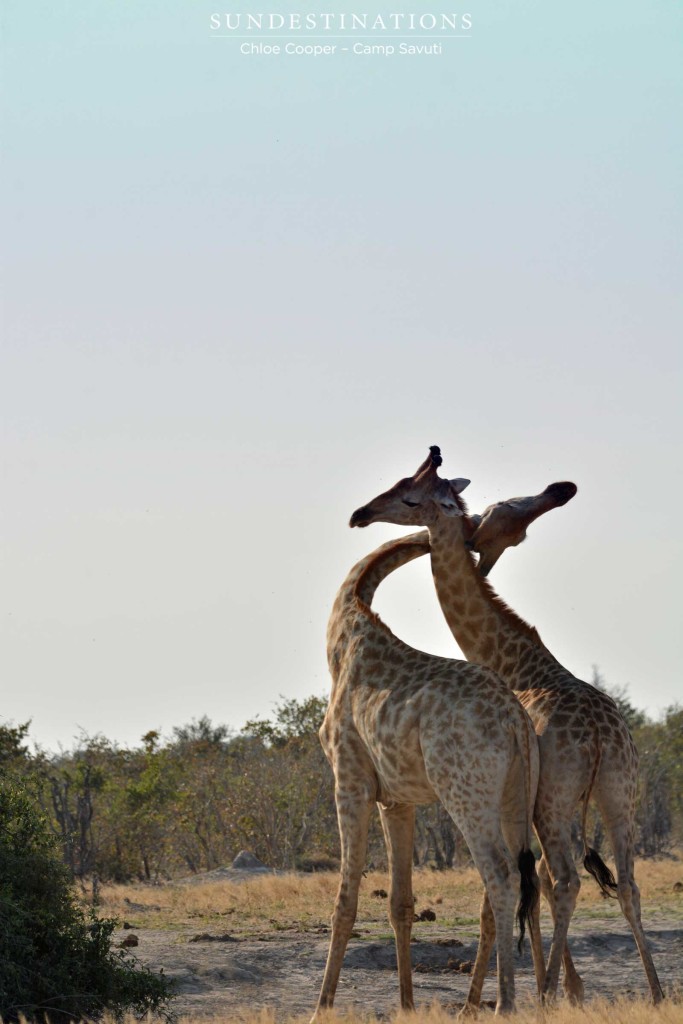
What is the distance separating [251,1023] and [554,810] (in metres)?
2.36

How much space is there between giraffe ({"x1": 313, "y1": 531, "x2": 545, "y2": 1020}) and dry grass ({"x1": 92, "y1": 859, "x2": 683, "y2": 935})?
5.05 m

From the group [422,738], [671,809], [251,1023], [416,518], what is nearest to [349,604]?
[416,518]

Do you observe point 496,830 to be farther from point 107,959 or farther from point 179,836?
point 179,836

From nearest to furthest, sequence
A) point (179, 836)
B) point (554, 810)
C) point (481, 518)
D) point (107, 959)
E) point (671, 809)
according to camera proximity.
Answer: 1. point (554, 810)
2. point (107, 959)
3. point (481, 518)
4. point (179, 836)
5. point (671, 809)

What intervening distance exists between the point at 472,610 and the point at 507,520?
775 mm

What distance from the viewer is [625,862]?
897 centimetres

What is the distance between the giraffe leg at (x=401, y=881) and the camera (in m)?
9.22

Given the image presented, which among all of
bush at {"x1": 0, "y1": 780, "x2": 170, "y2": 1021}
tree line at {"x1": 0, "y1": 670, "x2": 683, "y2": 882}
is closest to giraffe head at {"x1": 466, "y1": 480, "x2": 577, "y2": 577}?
bush at {"x1": 0, "y1": 780, "x2": 170, "y2": 1021}

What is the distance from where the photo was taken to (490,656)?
10039 mm

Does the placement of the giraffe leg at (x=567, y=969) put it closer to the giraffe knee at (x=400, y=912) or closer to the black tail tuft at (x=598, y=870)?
the black tail tuft at (x=598, y=870)

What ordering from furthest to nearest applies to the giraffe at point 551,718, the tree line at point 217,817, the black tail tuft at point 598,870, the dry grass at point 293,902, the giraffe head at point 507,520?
the tree line at point 217,817
the dry grass at point 293,902
the giraffe head at point 507,520
the black tail tuft at point 598,870
the giraffe at point 551,718

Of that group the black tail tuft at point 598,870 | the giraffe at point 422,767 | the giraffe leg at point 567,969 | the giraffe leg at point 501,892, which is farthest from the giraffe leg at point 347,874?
the black tail tuft at point 598,870

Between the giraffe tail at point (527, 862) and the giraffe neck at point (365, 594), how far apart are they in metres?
1.31

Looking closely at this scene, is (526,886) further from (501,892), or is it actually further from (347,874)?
(347,874)
